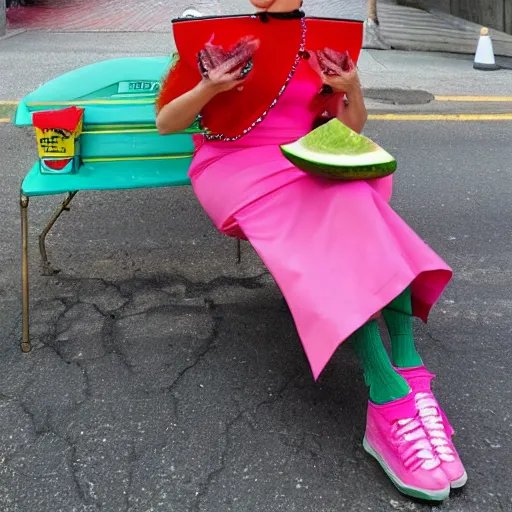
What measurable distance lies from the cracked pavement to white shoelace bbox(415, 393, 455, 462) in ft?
0.51

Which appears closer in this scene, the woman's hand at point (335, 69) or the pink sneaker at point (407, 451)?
the pink sneaker at point (407, 451)

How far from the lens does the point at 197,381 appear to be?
252cm

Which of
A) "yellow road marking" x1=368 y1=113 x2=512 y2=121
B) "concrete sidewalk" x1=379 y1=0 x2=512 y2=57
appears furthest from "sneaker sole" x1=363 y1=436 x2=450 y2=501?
"concrete sidewalk" x1=379 y1=0 x2=512 y2=57

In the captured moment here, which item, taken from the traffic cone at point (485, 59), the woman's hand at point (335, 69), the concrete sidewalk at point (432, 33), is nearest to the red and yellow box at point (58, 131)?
the woman's hand at point (335, 69)

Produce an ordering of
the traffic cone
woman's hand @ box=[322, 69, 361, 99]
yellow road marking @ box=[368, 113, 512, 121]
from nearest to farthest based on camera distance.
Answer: woman's hand @ box=[322, 69, 361, 99], yellow road marking @ box=[368, 113, 512, 121], the traffic cone

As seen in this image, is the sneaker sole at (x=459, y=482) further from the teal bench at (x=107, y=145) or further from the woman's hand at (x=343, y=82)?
the teal bench at (x=107, y=145)

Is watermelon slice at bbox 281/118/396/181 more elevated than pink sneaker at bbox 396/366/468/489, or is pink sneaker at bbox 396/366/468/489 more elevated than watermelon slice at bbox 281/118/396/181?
watermelon slice at bbox 281/118/396/181

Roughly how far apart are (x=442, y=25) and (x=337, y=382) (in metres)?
10.9

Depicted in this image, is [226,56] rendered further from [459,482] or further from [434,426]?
[459,482]

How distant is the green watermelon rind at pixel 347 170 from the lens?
1923mm

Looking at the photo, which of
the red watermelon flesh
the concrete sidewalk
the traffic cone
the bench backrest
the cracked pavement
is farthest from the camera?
the concrete sidewalk

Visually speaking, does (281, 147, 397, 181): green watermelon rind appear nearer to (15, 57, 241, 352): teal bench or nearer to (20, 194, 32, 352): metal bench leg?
(15, 57, 241, 352): teal bench

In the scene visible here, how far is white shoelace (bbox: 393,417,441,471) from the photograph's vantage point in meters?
1.90

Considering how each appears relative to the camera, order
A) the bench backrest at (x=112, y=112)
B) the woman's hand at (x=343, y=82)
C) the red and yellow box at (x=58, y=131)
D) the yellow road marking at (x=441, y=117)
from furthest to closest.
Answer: the yellow road marking at (x=441, y=117)
the bench backrest at (x=112, y=112)
the red and yellow box at (x=58, y=131)
the woman's hand at (x=343, y=82)
